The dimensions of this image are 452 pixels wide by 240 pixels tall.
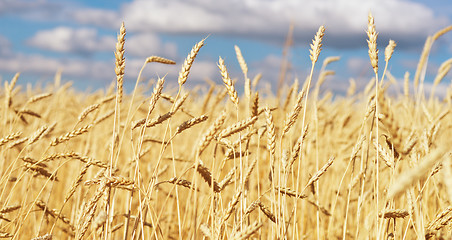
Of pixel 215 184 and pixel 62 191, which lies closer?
pixel 215 184

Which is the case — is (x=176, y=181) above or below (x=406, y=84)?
below

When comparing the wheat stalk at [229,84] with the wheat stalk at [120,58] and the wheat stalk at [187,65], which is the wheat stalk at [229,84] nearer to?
the wheat stalk at [187,65]

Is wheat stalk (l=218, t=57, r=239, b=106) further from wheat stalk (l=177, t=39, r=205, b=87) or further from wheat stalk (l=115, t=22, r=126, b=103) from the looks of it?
wheat stalk (l=115, t=22, r=126, b=103)

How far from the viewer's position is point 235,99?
135cm

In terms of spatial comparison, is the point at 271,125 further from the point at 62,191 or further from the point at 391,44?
the point at 62,191

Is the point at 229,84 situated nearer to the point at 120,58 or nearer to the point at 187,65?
the point at 187,65

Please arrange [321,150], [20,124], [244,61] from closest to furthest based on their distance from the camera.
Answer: [244,61], [321,150], [20,124]

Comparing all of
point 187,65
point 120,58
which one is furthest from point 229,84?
point 120,58

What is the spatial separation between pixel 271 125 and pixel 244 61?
67 cm

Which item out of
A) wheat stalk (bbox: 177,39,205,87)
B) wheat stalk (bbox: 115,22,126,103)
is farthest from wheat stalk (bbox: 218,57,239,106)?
wheat stalk (bbox: 115,22,126,103)

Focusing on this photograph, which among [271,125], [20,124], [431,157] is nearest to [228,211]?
[271,125]

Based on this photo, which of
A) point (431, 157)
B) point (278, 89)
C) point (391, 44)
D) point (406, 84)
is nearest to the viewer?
point (431, 157)

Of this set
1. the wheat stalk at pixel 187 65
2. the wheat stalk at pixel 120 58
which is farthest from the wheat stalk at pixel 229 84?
the wheat stalk at pixel 120 58

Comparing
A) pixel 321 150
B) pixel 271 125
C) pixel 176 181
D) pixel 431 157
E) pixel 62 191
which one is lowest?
pixel 431 157
